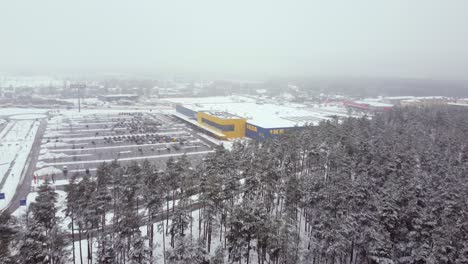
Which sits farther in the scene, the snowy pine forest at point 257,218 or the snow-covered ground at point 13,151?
the snow-covered ground at point 13,151

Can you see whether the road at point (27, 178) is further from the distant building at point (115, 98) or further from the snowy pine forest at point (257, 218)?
the distant building at point (115, 98)

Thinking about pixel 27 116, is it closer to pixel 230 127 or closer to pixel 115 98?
pixel 115 98

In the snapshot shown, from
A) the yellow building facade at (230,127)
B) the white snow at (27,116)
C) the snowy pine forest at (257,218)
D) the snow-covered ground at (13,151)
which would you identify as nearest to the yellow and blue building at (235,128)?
the yellow building facade at (230,127)

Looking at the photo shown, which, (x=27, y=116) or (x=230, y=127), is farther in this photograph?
(x=27, y=116)

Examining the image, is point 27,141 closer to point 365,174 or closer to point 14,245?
point 14,245

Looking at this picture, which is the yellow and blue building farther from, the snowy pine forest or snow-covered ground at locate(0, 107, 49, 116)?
snow-covered ground at locate(0, 107, 49, 116)

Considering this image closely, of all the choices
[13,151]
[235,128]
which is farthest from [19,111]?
[235,128]
